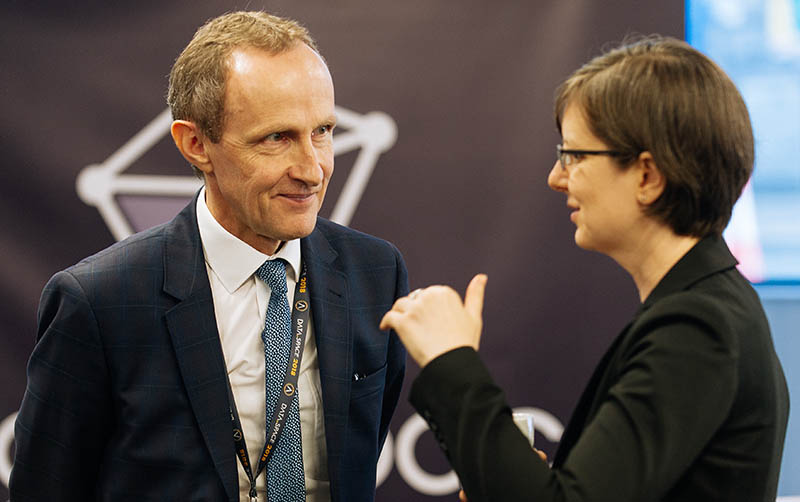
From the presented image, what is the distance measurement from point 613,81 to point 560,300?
167 cm

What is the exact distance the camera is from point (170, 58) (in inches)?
105

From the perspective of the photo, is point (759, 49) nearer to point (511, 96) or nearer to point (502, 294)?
point (511, 96)

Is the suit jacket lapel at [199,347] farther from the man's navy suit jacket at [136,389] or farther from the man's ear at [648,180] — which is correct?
the man's ear at [648,180]

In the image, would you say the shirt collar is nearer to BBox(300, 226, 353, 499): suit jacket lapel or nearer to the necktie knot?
the necktie knot

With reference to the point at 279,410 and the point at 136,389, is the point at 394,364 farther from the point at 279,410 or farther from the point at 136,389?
the point at 136,389

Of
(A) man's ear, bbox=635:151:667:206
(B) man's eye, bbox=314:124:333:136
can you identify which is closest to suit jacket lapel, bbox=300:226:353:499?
(B) man's eye, bbox=314:124:333:136

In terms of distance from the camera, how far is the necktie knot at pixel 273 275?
1.74 m

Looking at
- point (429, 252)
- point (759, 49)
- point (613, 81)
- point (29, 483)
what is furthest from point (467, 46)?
point (29, 483)

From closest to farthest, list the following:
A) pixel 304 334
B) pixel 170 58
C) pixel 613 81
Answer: pixel 613 81
pixel 304 334
pixel 170 58

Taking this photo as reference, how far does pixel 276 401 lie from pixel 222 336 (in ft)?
0.58

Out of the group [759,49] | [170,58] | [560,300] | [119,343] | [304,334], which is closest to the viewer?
[119,343]

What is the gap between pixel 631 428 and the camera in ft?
3.55

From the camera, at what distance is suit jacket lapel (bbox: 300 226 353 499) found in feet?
5.52

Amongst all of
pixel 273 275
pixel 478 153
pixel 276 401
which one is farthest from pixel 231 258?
pixel 478 153
